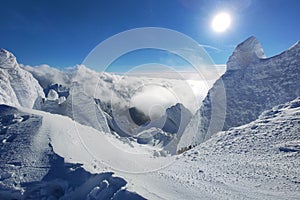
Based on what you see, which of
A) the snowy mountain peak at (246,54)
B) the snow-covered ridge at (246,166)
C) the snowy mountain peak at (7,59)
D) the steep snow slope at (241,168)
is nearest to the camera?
the steep snow slope at (241,168)

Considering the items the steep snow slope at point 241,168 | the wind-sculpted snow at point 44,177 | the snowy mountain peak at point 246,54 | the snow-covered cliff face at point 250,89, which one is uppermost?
the snowy mountain peak at point 246,54

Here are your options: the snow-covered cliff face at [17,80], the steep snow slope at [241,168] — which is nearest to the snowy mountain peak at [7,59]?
the snow-covered cliff face at [17,80]

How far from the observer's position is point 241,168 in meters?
11.9

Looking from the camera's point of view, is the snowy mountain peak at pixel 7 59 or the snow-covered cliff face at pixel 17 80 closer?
the snow-covered cliff face at pixel 17 80

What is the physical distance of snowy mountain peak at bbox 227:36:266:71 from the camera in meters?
53.9

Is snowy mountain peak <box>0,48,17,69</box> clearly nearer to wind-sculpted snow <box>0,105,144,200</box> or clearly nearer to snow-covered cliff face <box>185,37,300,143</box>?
wind-sculpted snow <box>0,105,144,200</box>

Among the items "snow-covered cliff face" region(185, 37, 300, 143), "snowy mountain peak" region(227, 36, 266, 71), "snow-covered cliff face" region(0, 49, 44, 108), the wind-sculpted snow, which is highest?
"snowy mountain peak" region(227, 36, 266, 71)

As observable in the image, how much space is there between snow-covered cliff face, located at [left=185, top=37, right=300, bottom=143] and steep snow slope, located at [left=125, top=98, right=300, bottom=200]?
23.3 metres

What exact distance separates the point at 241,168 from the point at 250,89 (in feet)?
133

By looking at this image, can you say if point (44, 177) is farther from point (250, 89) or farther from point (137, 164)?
point (250, 89)

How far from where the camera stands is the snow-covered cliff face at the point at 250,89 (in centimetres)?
4447

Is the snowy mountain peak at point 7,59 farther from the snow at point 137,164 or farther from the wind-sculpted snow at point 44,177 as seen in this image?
the wind-sculpted snow at point 44,177

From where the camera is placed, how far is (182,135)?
41531mm

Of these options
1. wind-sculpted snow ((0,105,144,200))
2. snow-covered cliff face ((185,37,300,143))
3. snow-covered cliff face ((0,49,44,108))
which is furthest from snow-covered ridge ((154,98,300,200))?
snow-covered cliff face ((0,49,44,108))
